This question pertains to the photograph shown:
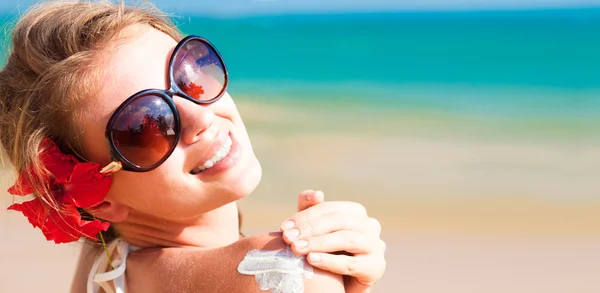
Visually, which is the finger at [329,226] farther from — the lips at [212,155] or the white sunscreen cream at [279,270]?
the lips at [212,155]

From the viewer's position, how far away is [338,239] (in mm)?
2420

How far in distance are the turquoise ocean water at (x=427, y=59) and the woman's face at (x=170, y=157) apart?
629 centimetres

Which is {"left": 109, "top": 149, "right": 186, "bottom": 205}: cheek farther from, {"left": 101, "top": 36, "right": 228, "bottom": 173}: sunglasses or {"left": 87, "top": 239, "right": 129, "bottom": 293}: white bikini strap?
{"left": 87, "top": 239, "right": 129, "bottom": 293}: white bikini strap

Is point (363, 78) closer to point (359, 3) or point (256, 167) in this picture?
point (359, 3)

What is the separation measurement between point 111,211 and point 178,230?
0.80ft

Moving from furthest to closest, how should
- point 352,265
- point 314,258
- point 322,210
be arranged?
point 322,210, point 352,265, point 314,258

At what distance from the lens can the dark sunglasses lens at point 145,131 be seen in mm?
2473

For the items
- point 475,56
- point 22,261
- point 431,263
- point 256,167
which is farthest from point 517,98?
point 256,167

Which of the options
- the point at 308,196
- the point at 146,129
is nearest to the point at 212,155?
the point at 146,129

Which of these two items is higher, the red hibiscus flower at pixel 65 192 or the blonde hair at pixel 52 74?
the blonde hair at pixel 52 74

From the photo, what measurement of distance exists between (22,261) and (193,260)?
12.9 ft

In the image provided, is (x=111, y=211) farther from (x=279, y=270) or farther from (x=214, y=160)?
(x=279, y=270)

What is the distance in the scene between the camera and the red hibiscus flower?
2.54 m

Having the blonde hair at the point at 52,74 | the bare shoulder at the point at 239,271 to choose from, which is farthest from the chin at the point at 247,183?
the blonde hair at the point at 52,74
